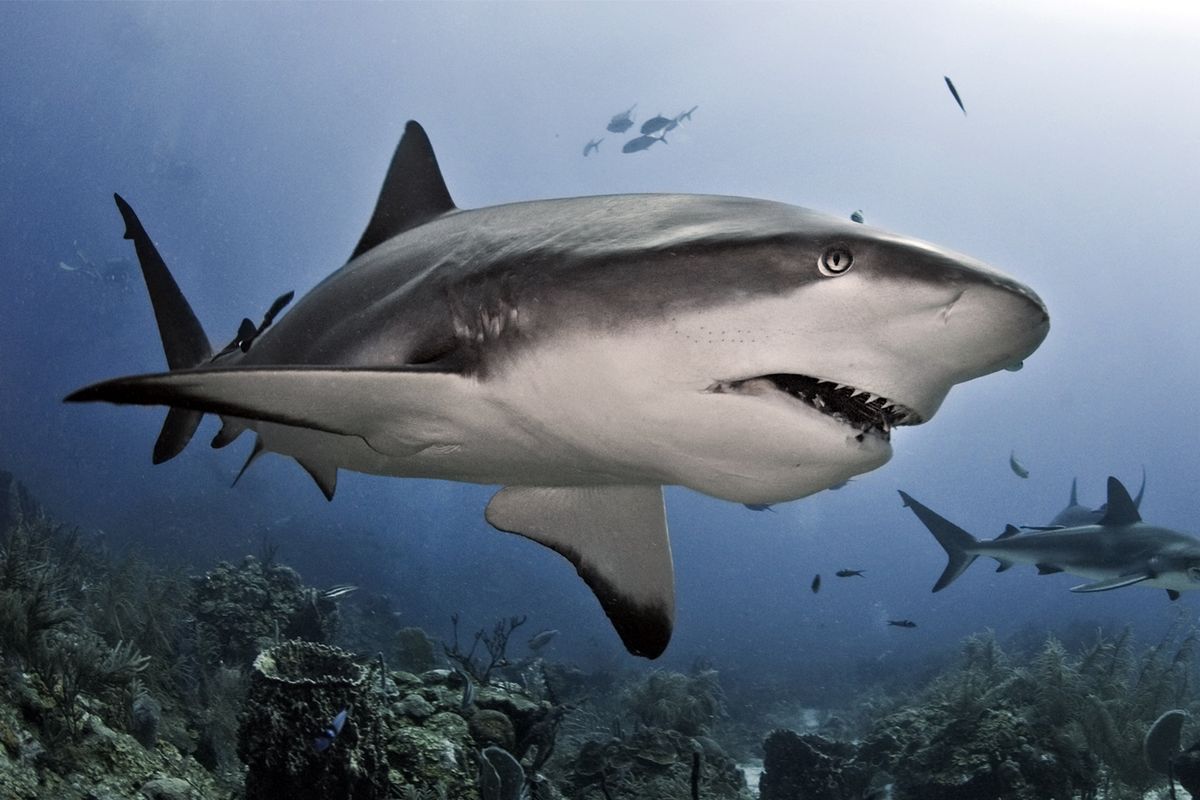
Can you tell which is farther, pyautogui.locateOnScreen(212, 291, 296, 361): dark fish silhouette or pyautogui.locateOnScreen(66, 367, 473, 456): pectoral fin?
pyautogui.locateOnScreen(212, 291, 296, 361): dark fish silhouette

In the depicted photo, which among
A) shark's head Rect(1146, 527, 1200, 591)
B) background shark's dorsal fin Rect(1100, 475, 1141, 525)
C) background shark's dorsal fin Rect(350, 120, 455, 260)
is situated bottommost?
shark's head Rect(1146, 527, 1200, 591)

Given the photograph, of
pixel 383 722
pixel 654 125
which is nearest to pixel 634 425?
pixel 383 722

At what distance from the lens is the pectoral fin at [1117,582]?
838 cm

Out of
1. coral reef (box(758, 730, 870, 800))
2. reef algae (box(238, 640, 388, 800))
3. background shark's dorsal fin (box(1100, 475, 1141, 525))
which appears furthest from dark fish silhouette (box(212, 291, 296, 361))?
background shark's dorsal fin (box(1100, 475, 1141, 525))

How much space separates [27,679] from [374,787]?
2692 millimetres

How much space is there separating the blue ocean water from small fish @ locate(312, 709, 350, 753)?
→ 72.8 ft

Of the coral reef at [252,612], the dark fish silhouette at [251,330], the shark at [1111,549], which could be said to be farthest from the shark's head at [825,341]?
the coral reef at [252,612]

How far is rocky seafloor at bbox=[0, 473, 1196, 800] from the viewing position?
4.31 meters

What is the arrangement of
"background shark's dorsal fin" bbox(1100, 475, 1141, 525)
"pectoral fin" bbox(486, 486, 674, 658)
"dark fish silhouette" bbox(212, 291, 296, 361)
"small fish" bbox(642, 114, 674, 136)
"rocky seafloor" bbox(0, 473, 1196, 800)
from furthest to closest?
"small fish" bbox(642, 114, 674, 136)
"background shark's dorsal fin" bbox(1100, 475, 1141, 525)
"rocky seafloor" bbox(0, 473, 1196, 800)
"dark fish silhouette" bbox(212, 291, 296, 361)
"pectoral fin" bbox(486, 486, 674, 658)

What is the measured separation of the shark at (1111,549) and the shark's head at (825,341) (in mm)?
8300

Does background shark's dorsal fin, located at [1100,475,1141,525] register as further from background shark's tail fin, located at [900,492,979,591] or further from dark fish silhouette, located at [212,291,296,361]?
dark fish silhouette, located at [212,291,296,361]

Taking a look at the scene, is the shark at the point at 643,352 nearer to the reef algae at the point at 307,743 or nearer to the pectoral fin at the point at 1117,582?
the reef algae at the point at 307,743

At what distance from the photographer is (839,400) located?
5.88ft

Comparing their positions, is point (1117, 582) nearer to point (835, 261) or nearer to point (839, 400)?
point (839, 400)
